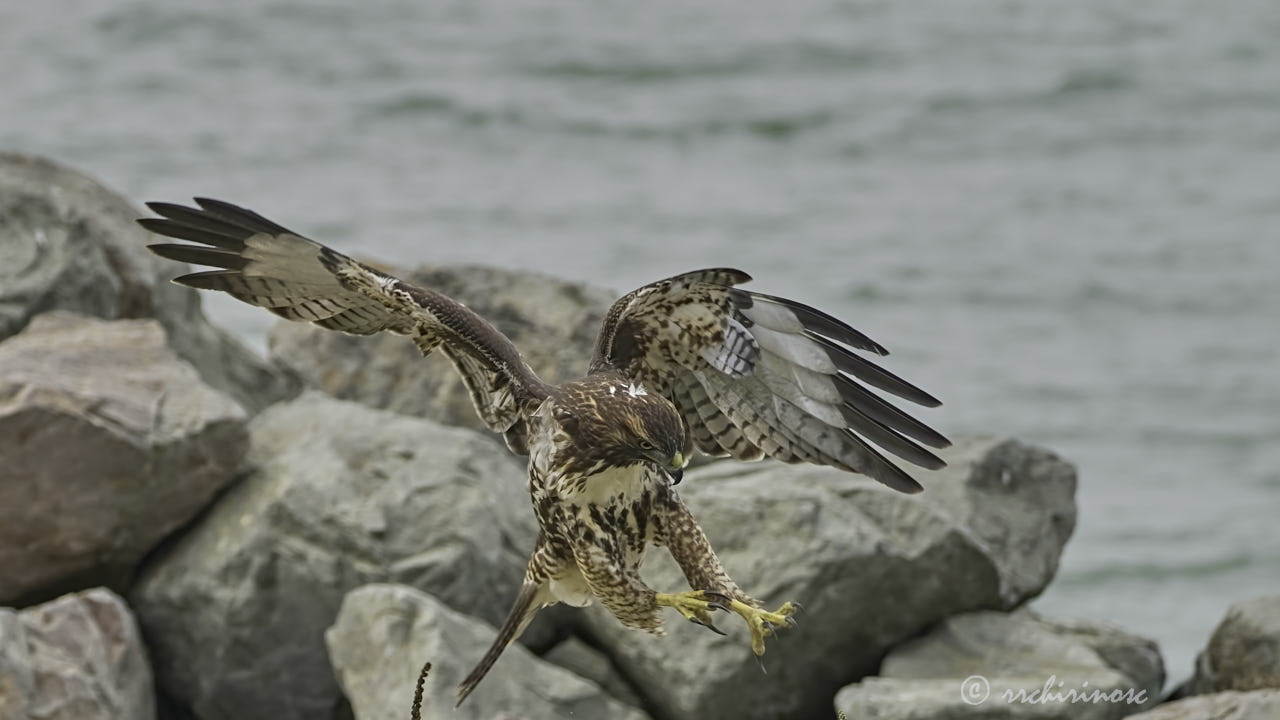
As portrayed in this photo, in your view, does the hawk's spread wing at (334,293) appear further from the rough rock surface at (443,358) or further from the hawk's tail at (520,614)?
the rough rock surface at (443,358)

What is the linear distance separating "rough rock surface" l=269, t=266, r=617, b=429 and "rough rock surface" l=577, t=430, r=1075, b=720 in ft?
3.76

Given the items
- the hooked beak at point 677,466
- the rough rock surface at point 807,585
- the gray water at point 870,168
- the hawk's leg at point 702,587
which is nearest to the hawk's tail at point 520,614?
the hawk's leg at point 702,587

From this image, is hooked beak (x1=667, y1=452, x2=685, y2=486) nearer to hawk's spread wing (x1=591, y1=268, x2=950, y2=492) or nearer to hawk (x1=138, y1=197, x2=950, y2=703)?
hawk (x1=138, y1=197, x2=950, y2=703)

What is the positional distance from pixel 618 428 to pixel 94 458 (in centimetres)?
294

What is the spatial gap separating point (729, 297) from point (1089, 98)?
14486mm

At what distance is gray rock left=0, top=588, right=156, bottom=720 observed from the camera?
5754mm

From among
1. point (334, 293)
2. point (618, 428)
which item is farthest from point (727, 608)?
point (334, 293)

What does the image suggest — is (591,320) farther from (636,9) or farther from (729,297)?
(636,9)

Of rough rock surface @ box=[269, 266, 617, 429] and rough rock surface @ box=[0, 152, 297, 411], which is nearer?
rough rock surface @ box=[0, 152, 297, 411]

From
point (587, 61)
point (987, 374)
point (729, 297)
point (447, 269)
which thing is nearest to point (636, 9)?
point (587, 61)

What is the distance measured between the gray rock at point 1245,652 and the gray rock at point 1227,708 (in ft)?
3.09

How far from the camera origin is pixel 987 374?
525 inches

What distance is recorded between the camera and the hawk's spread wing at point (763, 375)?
464 centimetres

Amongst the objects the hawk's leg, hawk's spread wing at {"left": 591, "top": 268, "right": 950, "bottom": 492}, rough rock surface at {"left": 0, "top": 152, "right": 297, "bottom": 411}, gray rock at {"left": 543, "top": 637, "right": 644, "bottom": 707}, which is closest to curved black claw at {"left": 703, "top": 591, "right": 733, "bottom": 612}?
the hawk's leg
